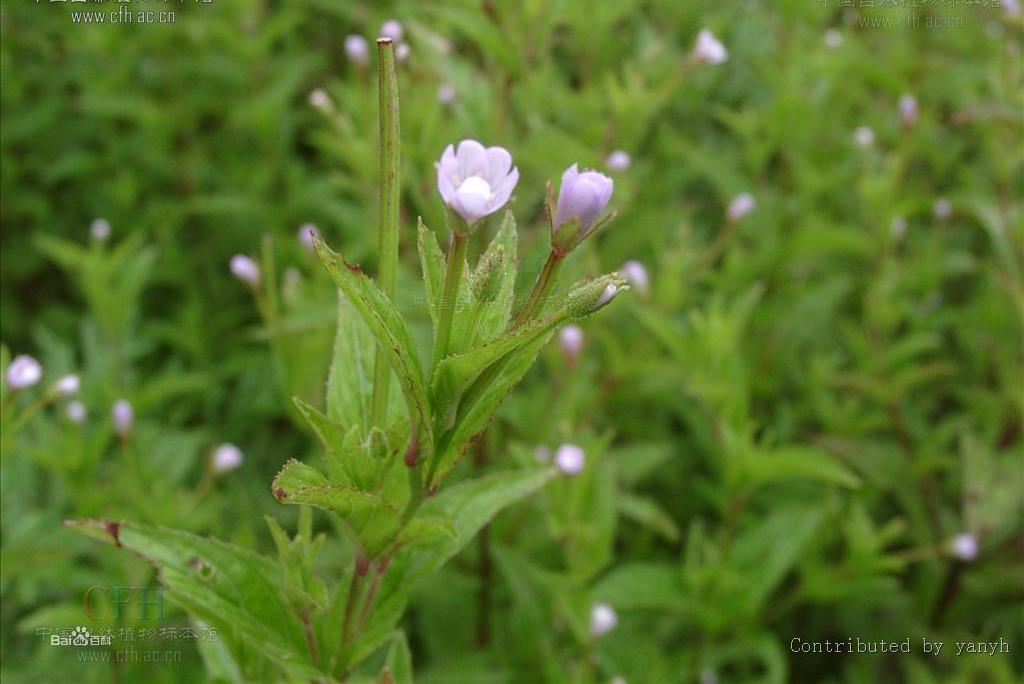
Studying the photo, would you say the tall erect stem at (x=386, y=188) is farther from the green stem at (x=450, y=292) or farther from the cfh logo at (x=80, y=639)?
the cfh logo at (x=80, y=639)

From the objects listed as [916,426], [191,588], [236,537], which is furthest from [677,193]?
[191,588]

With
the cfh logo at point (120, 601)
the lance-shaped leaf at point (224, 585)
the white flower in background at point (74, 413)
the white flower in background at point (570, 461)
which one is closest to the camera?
the lance-shaped leaf at point (224, 585)

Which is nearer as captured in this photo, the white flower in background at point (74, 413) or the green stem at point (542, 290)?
the green stem at point (542, 290)

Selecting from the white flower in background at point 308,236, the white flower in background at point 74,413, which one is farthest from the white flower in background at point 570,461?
the white flower in background at point 74,413

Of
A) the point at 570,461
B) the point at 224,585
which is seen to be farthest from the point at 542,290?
the point at 570,461

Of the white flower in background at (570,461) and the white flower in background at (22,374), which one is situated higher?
the white flower in background at (22,374)

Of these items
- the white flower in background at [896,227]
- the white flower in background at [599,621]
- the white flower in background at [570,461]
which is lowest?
Result: the white flower in background at [599,621]

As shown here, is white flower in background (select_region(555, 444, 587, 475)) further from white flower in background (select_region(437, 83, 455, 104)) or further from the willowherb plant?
white flower in background (select_region(437, 83, 455, 104))

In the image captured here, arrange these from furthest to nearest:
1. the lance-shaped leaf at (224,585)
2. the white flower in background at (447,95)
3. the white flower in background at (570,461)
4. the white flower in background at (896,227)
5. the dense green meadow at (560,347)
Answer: the white flower in background at (896,227) → the white flower in background at (447,95) → the dense green meadow at (560,347) → the white flower in background at (570,461) → the lance-shaped leaf at (224,585)
